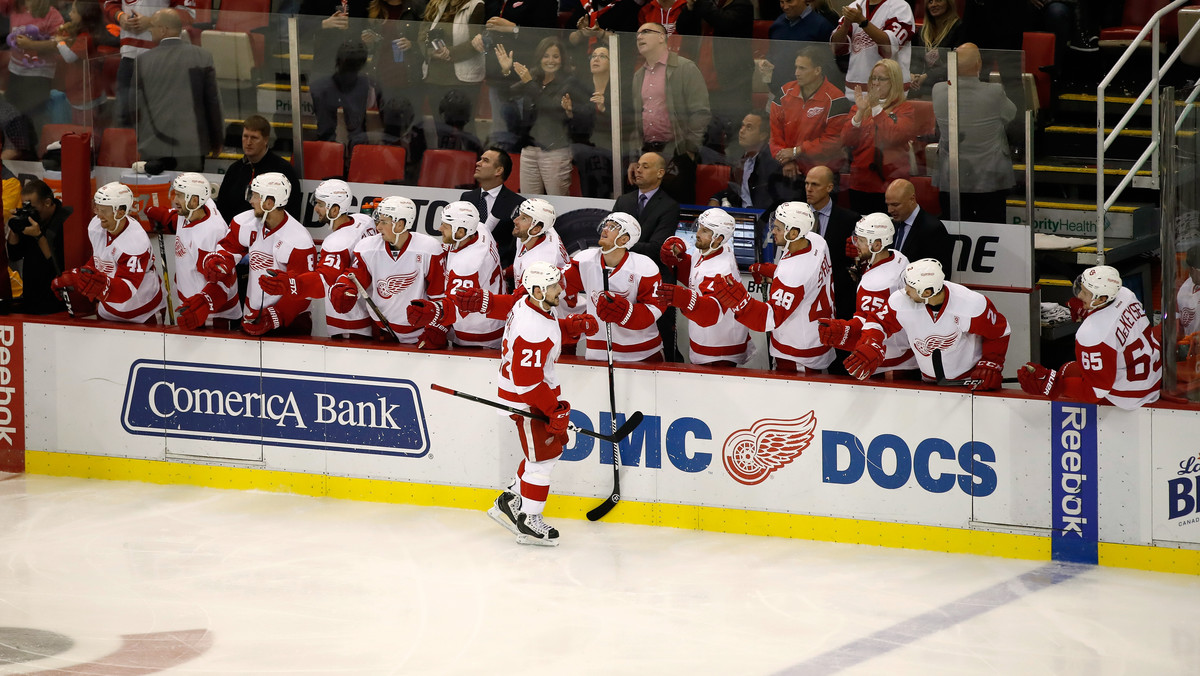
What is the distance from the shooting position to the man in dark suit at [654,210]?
28.1 ft

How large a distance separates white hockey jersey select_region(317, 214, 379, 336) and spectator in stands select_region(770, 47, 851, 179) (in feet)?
8.17

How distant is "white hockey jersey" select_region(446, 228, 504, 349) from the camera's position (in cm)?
830

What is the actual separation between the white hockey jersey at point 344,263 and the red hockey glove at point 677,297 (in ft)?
6.18

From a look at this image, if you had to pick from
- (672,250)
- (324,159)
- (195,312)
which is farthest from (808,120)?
(195,312)

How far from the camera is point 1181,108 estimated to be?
7.21m

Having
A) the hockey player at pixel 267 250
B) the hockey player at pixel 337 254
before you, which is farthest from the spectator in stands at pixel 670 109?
the hockey player at pixel 267 250

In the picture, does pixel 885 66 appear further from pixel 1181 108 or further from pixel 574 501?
pixel 574 501

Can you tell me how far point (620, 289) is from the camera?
8.12 m

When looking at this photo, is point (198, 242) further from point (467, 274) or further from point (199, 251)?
point (467, 274)

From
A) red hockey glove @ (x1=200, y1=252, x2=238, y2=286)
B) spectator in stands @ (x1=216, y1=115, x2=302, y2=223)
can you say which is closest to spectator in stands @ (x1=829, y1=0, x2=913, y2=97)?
spectator in stands @ (x1=216, y1=115, x2=302, y2=223)

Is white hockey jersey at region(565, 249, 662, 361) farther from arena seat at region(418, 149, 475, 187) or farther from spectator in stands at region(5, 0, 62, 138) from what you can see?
spectator in stands at region(5, 0, 62, 138)

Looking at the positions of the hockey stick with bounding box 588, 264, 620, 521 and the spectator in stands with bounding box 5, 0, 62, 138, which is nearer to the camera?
the hockey stick with bounding box 588, 264, 620, 521

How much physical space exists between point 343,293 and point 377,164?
1.46 metres

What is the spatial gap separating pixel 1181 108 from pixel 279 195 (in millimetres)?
5028
